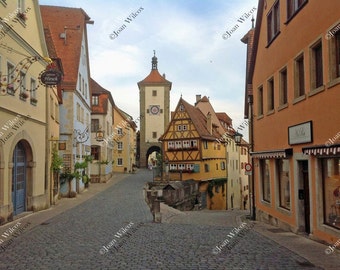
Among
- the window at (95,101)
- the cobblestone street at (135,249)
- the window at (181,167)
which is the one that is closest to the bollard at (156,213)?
the cobblestone street at (135,249)

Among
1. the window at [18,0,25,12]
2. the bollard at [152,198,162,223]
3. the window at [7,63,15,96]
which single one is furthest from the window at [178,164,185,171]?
the window at [7,63,15,96]

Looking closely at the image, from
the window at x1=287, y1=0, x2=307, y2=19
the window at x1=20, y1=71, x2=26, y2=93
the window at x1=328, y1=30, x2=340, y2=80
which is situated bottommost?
the window at x1=328, y1=30, x2=340, y2=80

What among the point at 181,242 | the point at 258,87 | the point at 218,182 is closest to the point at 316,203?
the point at 181,242

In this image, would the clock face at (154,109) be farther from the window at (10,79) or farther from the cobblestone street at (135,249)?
the cobblestone street at (135,249)

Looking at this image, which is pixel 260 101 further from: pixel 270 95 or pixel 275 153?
pixel 275 153

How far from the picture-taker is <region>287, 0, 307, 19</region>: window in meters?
12.5

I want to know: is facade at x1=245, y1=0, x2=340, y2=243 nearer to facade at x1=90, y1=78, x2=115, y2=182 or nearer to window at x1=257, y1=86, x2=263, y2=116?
window at x1=257, y1=86, x2=263, y2=116

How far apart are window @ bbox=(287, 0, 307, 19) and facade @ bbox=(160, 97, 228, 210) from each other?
27.3m

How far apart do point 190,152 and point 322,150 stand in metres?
31.3

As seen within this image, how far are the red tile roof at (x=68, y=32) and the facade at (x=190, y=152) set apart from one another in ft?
46.8

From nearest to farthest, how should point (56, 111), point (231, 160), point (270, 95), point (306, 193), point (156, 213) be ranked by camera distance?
1. point (306, 193)
2. point (156, 213)
3. point (270, 95)
4. point (56, 111)
5. point (231, 160)

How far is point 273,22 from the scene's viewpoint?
51.3 feet

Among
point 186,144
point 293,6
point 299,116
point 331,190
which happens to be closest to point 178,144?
point 186,144

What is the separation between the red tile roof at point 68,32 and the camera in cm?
2746
